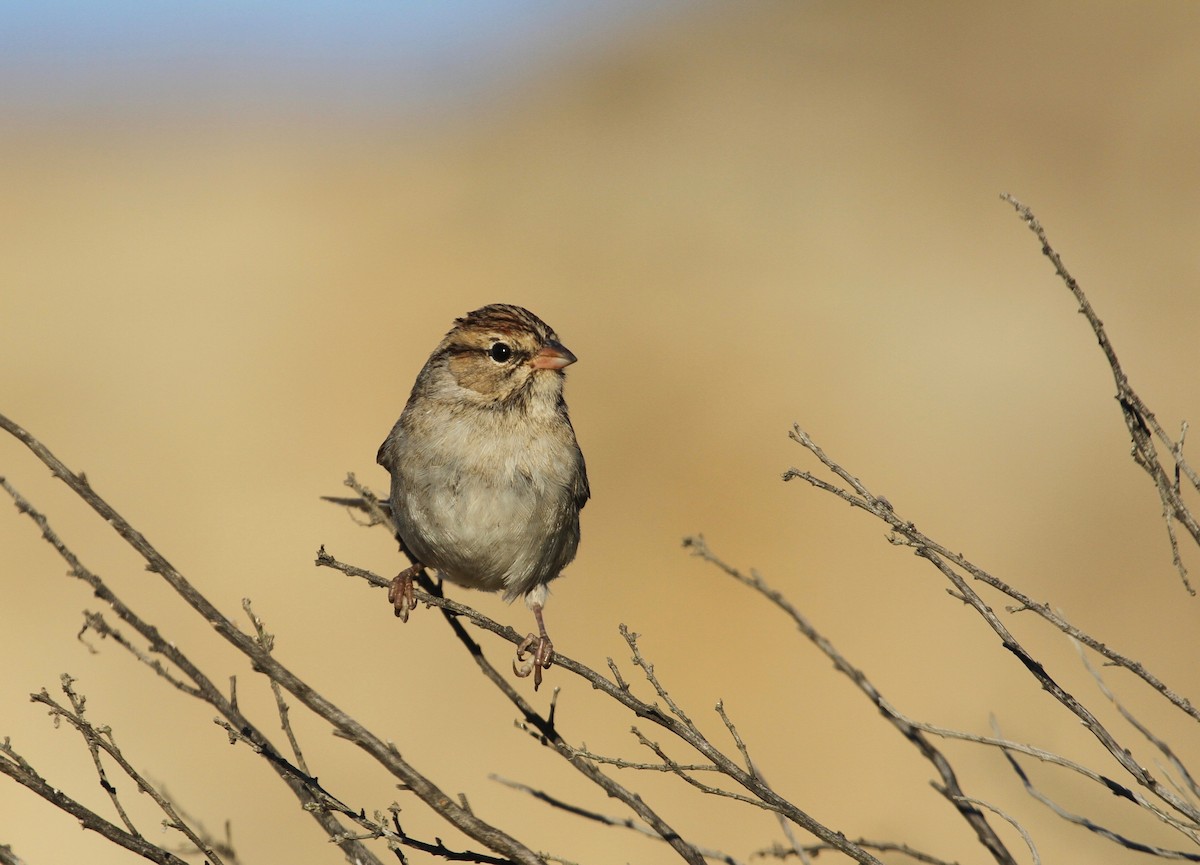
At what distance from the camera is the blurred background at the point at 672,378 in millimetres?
12328

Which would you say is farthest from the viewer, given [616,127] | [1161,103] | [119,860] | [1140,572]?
[616,127]

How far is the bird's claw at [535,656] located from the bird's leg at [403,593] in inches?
19.2

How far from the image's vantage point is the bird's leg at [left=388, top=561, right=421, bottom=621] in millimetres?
5188

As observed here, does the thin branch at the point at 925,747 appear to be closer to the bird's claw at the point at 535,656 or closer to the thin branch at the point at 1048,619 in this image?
the thin branch at the point at 1048,619

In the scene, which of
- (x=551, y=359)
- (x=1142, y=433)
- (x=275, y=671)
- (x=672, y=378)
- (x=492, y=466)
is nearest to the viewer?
(x=275, y=671)

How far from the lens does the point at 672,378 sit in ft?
57.2

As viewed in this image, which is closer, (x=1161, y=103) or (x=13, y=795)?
(x=13, y=795)

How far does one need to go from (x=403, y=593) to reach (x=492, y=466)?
0.63 m

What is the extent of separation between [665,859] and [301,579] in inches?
226

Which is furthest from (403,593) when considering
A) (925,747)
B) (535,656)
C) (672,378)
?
(672,378)

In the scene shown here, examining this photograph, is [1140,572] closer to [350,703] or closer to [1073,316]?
[1073,316]

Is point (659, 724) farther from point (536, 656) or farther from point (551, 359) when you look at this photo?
point (551, 359)

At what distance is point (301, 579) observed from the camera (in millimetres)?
15039

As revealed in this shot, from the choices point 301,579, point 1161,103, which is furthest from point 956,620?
point 1161,103
